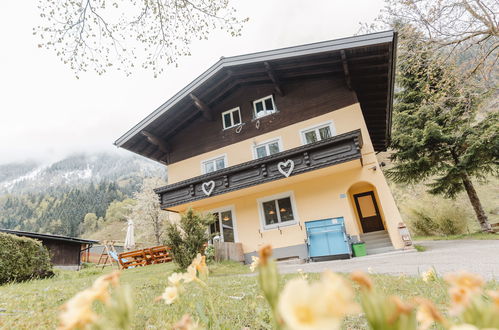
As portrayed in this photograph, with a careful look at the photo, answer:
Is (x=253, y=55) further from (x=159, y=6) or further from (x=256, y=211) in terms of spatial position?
(x=256, y=211)

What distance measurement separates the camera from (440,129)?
1255 cm

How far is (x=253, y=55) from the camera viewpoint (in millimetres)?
11250

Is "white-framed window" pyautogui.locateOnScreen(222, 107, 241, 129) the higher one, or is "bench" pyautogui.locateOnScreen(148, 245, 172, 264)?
"white-framed window" pyautogui.locateOnScreen(222, 107, 241, 129)

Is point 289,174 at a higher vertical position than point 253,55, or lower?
lower

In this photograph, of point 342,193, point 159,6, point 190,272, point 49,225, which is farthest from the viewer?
point 49,225

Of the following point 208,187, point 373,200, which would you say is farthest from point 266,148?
point 373,200

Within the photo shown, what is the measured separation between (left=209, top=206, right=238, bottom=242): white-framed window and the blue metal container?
4.03 m

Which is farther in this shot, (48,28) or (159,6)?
(159,6)

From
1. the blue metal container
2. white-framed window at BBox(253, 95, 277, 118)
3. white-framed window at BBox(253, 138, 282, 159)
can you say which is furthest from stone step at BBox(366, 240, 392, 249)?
white-framed window at BBox(253, 95, 277, 118)

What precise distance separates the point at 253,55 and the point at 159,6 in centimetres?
545

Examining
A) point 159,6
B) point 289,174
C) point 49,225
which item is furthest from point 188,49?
point 49,225

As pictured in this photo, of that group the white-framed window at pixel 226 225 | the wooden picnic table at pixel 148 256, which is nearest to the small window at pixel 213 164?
the white-framed window at pixel 226 225

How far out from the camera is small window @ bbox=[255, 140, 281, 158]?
1238 centimetres

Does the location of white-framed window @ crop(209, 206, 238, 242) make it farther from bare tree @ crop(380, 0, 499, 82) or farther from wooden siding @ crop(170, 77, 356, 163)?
bare tree @ crop(380, 0, 499, 82)
